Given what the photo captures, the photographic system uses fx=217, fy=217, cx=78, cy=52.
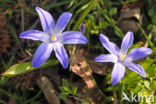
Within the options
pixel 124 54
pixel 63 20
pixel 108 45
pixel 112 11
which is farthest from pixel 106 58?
pixel 112 11

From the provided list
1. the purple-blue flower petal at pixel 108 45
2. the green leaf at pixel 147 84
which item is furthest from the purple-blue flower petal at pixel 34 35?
the green leaf at pixel 147 84

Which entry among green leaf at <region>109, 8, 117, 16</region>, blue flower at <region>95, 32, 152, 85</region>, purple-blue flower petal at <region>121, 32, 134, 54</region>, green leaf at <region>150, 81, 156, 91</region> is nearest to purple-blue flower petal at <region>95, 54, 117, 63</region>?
blue flower at <region>95, 32, 152, 85</region>

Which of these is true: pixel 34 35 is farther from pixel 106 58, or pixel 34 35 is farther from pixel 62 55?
pixel 106 58

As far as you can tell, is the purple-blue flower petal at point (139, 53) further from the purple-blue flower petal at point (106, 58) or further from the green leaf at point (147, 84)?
the green leaf at point (147, 84)

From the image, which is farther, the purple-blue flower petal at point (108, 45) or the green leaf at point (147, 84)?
the green leaf at point (147, 84)

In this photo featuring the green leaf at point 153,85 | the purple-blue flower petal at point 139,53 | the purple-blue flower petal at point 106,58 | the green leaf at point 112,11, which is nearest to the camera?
the purple-blue flower petal at point 106,58

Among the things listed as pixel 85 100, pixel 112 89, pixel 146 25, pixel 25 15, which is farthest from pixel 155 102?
pixel 25 15
